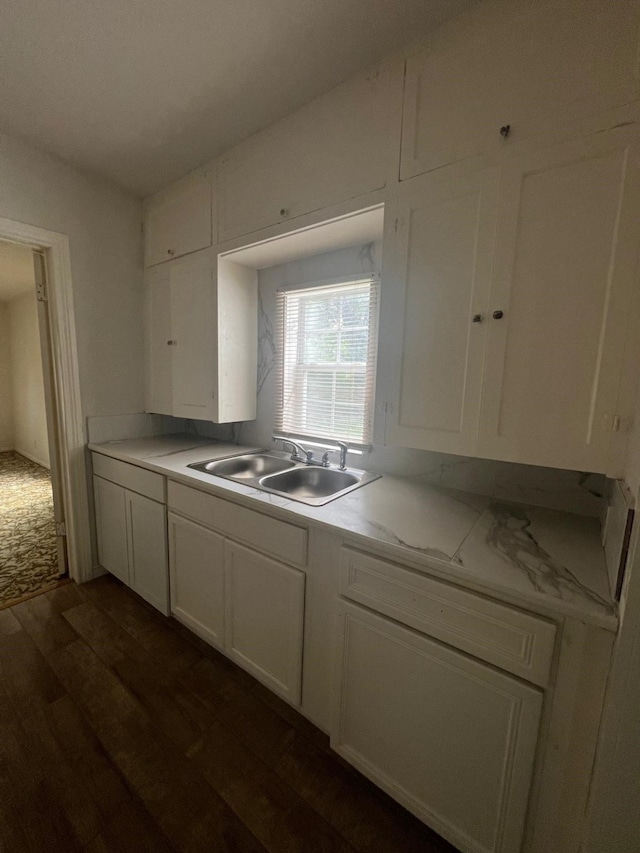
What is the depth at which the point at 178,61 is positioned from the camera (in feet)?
4.46

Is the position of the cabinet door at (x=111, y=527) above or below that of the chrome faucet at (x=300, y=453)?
below

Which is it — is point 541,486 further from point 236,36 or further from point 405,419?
point 236,36

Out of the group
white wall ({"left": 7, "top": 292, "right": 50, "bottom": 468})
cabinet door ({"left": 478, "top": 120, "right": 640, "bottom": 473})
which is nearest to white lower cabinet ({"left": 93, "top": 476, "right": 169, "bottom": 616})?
cabinet door ({"left": 478, "top": 120, "right": 640, "bottom": 473})

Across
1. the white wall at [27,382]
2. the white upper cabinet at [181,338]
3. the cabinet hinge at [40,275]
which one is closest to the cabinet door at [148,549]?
the white upper cabinet at [181,338]

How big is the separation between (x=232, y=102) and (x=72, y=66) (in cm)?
64

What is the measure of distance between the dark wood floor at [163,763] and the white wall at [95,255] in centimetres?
152

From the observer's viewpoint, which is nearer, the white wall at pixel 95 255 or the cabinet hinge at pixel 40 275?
the white wall at pixel 95 255

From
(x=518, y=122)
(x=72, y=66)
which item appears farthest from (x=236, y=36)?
(x=518, y=122)

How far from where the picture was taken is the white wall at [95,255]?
1.89 meters

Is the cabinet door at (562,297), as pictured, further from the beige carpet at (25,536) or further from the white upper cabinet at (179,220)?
the beige carpet at (25,536)

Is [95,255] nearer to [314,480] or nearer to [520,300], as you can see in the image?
[314,480]

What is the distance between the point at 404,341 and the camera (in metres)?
1.28

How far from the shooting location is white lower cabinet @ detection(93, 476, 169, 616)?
188 centimetres

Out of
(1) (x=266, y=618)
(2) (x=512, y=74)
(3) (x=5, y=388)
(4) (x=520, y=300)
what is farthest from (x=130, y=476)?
(3) (x=5, y=388)
